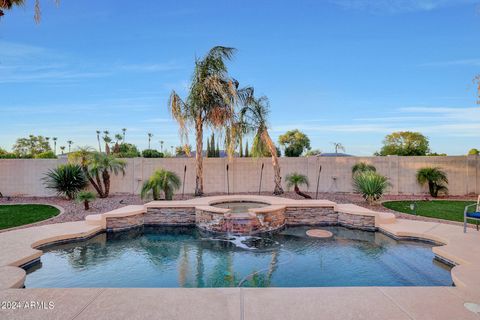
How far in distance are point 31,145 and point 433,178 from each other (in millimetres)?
59614

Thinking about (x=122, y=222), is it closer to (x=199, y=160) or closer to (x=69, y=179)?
(x=199, y=160)

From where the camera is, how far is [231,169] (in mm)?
13961

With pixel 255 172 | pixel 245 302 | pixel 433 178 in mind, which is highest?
pixel 255 172

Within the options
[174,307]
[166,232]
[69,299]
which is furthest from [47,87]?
[174,307]

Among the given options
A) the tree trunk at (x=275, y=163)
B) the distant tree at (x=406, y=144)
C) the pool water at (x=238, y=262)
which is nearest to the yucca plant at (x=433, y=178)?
the tree trunk at (x=275, y=163)

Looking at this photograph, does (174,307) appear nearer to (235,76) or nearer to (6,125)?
(235,76)

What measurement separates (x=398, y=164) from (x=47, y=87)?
55.4ft

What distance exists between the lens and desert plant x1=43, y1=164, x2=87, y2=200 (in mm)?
12227

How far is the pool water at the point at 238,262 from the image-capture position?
437 cm

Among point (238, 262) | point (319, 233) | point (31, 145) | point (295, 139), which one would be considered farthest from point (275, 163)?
point (31, 145)

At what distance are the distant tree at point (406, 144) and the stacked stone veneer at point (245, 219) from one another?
38795 millimetres

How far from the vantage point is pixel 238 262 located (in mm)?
5238

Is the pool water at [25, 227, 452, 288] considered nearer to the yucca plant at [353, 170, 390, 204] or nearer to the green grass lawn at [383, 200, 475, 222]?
the green grass lawn at [383, 200, 475, 222]

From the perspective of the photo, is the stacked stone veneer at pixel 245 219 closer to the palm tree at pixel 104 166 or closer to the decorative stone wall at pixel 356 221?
the decorative stone wall at pixel 356 221
